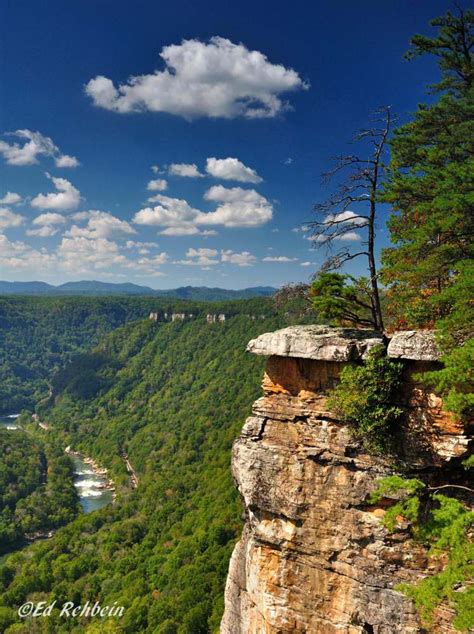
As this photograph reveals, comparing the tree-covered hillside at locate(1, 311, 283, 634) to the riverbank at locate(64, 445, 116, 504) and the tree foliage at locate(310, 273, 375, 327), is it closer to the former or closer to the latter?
the riverbank at locate(64, 445, 116, 504)

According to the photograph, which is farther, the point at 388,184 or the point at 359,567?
the point at 388,184

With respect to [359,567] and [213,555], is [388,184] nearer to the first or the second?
[359,567]

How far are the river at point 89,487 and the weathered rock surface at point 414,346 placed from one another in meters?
79.5

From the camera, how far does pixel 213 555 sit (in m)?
43.9

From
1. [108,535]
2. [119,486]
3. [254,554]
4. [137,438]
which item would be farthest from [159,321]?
[254,554]

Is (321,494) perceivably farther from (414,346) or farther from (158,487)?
(158,487)

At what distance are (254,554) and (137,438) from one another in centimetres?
10204

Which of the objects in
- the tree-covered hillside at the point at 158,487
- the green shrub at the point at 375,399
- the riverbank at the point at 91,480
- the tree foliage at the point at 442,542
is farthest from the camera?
the riverbank at the point at 91,480

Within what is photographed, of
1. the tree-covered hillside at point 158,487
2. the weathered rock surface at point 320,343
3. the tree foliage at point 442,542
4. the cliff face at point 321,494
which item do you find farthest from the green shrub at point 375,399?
the tree-covered hillside at point 158,487

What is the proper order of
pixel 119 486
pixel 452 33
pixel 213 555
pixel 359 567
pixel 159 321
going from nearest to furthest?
pixel 359 567 → pixel 452 33 → pixel 213 555 → pixel 119 486 → pixel 159 321

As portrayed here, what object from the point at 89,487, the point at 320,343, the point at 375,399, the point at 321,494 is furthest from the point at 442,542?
the point at 89,487

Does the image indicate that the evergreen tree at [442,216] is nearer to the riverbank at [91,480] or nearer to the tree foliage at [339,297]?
the tree foliage at [339,297]

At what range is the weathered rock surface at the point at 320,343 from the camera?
12.3 metres

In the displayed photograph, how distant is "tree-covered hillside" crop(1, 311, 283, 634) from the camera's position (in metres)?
43.5
